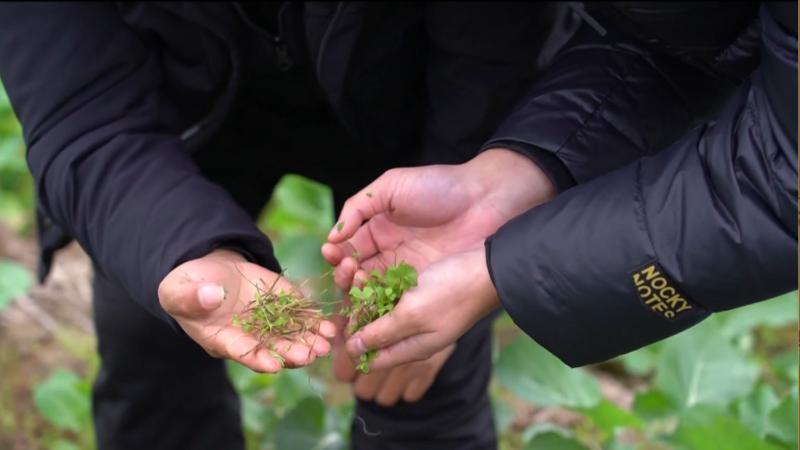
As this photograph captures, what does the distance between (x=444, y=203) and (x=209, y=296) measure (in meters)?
0.30

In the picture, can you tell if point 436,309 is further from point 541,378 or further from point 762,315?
point 762,315

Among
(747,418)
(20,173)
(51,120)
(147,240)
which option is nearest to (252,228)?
(147,240)

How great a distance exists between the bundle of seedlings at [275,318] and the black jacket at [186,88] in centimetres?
9

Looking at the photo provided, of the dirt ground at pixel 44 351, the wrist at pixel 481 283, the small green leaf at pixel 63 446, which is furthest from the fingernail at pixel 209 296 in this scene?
the dirt ground at pixel 44 351

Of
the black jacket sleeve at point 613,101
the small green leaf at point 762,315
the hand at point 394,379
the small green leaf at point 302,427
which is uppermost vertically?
the black jacket sleeve at point 613,101

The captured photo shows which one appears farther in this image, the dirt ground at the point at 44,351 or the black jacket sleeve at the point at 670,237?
the dirt ground at the point at 44,351

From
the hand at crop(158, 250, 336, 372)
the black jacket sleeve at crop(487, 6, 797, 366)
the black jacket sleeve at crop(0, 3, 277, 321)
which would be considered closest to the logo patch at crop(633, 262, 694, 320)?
the black jacket sleeve at crop(487, 6, 797, 366)

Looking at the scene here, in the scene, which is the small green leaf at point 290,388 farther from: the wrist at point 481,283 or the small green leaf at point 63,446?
the wrist at point 481,283

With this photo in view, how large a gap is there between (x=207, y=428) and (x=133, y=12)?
26.7 inches

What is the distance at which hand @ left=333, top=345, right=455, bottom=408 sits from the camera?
1591 millimetres

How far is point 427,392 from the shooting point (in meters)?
1.68

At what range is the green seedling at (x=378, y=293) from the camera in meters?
1.30

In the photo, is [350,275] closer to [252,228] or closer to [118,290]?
[252,228]

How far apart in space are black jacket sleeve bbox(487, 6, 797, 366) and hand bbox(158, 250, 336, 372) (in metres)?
0.23
